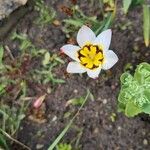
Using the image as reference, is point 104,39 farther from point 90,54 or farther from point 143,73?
point 143,73

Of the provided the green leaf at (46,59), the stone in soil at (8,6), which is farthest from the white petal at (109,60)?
the stone in soil at (8,6)

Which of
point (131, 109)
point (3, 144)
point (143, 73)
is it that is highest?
point (143, 73)

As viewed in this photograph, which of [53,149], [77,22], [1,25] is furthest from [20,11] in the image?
[53,149]

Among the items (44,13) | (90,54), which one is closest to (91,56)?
(90,54)

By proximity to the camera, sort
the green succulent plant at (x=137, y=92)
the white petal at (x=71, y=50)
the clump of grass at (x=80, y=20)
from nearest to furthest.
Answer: the green succulent plant at (x=137, y=92) → the white petal at (x=71, y=50) → the clump of grass at (x=80, y=20)

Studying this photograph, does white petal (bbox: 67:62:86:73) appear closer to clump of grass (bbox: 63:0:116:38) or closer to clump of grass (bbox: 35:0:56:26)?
clump of grass (bbox: 63:0:116:38)

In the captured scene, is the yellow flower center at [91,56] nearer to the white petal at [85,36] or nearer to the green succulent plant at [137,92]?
the white petal at [85,36]
